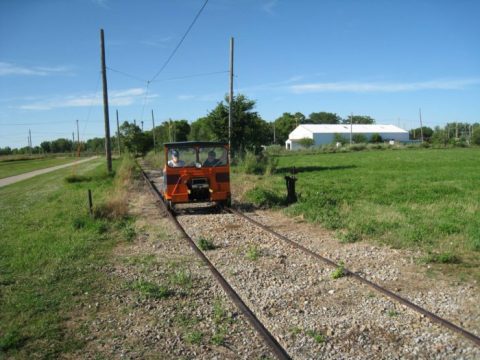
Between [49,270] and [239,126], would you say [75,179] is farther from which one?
[49,270]

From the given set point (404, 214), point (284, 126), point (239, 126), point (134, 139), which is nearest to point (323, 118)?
point (284, 126)

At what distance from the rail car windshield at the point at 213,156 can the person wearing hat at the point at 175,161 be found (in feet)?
1.98

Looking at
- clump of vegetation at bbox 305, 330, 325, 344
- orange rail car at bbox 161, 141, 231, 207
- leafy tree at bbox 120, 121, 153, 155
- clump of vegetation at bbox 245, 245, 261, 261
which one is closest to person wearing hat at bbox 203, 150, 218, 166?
orange rail car at bbox 161, 141, 231, 207

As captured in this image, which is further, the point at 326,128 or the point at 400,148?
the point at 326,128

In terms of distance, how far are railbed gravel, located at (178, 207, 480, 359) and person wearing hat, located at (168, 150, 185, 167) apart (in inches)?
Result: 166

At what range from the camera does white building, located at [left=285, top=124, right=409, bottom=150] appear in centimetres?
10316

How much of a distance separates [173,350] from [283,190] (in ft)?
44.0

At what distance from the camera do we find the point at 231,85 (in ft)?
91.9

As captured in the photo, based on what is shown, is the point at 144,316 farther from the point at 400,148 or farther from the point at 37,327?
the point at 400,148

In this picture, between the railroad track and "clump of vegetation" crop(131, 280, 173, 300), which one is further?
"clump of vegetation" crop(131, 280, 173, 300)

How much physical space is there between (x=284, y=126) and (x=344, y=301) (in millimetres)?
125718

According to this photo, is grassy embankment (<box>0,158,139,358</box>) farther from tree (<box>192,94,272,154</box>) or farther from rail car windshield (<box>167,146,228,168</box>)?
tree (<box>192,94,272,154</box>)

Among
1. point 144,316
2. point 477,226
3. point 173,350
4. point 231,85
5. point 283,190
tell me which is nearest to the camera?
point 173,350

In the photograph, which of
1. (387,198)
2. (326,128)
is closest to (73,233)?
(387,198)
